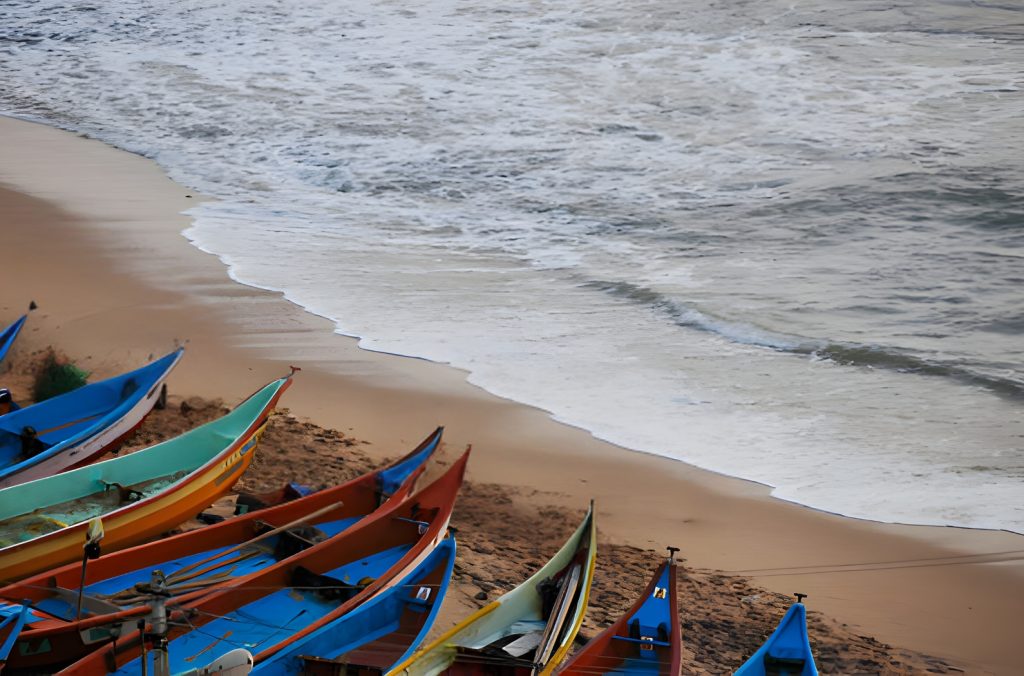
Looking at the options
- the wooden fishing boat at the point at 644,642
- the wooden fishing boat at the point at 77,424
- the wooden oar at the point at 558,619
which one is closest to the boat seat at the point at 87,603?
the wooden fishing boat at the point at 77,424

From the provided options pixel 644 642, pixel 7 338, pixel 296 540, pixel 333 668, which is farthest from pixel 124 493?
pixel 644 642

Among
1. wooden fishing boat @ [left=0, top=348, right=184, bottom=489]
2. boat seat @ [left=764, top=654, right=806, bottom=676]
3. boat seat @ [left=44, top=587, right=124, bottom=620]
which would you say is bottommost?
boat seat @ [left=764, top=654, right=806, bottom=676]

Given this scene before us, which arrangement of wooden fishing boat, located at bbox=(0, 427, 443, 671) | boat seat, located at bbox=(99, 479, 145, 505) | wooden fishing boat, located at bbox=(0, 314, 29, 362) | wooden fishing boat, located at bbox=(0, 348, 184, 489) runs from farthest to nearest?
1. wooden fishing boat, located at bbox=(0, 314, 29, 362)
2. wooden fishing boat, located at bbox=(0, 348, 184, 489)
3. boat seat, located at bbox=(99, 479, 145, 505)
4. wooden fishing boat, located at bbox=(0, 427, 443, 671)

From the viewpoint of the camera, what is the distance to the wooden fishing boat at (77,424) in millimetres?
7648

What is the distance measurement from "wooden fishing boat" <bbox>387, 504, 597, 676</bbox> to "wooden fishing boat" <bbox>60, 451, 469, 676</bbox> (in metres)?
0.65

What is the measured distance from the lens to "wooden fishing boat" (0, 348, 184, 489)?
7.65 meters

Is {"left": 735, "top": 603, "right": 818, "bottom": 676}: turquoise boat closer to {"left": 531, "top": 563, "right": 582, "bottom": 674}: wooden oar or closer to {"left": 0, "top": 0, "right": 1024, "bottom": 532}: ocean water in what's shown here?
{"left": 531, "top": 563, "right": 582, "bottom": 674}: wooden oar

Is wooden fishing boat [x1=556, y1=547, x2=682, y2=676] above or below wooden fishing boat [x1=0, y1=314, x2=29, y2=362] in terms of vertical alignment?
below

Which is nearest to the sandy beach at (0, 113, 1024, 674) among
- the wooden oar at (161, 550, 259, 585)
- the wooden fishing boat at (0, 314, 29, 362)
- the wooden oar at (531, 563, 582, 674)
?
the wooden fishing boat at (0, 314, 29, 362)

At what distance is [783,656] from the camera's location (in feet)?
18.2

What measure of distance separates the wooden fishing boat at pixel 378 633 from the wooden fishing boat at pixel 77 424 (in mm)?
2956

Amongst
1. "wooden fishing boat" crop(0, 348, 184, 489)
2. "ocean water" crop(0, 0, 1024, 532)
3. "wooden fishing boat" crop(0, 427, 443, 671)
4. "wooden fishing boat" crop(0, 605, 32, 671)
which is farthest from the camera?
"ocean water" crop(0, 0, 1024, 532)

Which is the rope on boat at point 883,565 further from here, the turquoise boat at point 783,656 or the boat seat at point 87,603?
the boat seat at point 87,603

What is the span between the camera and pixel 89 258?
1373 cm
